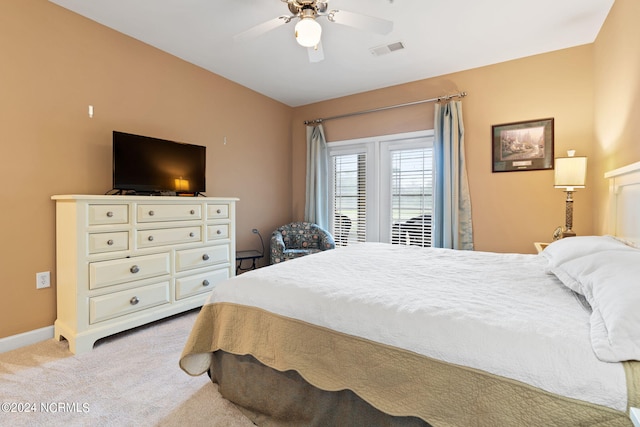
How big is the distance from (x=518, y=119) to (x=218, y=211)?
11.1 ft

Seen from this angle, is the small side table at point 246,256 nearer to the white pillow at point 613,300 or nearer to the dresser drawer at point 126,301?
the dresser drawer at point 126,301

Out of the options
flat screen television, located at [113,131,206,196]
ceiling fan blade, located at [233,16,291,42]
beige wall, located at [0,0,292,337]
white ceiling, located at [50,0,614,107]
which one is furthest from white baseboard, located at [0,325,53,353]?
ceiling fan blade, located at [233,16,291,42]

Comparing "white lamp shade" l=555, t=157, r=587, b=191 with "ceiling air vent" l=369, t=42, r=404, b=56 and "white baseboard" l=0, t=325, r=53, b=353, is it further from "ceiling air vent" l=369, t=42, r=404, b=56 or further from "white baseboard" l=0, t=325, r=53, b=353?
"white baseboard" l=0, t=325, r=53, b=353

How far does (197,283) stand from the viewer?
297 centimetres

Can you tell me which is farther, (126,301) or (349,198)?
(349,198)

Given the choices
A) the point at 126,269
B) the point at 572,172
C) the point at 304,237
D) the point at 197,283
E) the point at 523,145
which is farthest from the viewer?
the point at 304,237

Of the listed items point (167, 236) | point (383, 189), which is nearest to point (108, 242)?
point (167, 236)

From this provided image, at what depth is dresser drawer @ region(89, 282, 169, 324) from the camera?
2.29 m

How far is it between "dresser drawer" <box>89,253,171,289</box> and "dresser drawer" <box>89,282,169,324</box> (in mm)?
99

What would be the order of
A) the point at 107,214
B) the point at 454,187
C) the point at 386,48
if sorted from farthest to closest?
the point at 454,187, the point at 386,48, the point at 107,214

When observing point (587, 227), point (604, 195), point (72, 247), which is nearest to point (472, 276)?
point (604, 195)

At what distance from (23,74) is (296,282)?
2.66 m

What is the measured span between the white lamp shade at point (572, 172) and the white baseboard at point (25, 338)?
451 cm

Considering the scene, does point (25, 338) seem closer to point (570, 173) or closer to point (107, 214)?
point (107, 214)
